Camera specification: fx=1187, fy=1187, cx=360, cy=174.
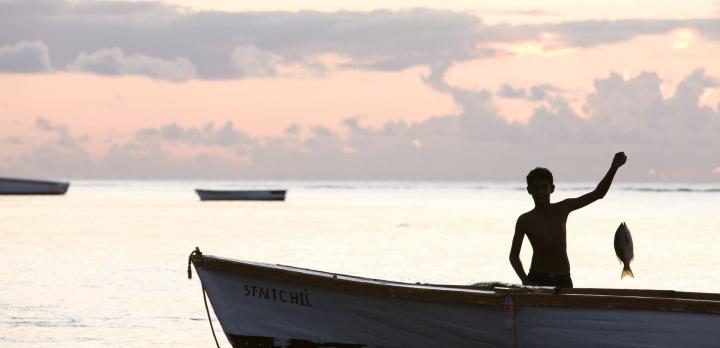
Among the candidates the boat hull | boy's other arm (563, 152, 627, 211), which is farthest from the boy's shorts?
boy's other arm (563, 152, 627, 211)

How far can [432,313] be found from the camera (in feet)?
49.0

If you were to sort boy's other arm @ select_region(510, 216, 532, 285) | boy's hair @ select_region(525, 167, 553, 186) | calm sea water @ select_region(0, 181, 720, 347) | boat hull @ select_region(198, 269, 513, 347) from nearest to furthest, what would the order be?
boy's hair @ select_region(525, 167, 553, 186) → boy's other arm @ select_region(510, 216, 532, 285) → boat hull @ select_region(198, 269, 513, 347) → calm sea water @ select_region(0, 181, 720, 347)

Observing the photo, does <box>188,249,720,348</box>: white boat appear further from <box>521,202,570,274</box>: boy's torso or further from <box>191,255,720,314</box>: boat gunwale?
<box>521,202,570,274</box>: boy's torso

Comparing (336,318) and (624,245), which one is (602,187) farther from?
(336,318)

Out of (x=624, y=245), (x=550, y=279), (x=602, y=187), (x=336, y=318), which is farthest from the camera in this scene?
(x=336, y=318)

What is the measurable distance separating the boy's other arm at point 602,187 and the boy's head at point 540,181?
1.09ft

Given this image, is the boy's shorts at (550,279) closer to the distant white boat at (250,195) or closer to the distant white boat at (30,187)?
the distant white boat at (250,195)

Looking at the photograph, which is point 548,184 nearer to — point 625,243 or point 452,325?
point 625,243

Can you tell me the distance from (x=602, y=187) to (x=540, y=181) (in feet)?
2.30

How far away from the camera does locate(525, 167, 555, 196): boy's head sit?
1365 cm

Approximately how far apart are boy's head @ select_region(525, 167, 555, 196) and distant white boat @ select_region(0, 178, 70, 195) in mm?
164432

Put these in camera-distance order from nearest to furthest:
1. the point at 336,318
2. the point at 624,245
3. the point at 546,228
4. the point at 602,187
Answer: the point at 602,187 < the point at 546,228 < the point at 624,245 < the point at 336,318

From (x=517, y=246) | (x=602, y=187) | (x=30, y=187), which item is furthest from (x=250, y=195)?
(x=602, y=187)

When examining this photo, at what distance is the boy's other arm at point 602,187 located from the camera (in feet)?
42.9
